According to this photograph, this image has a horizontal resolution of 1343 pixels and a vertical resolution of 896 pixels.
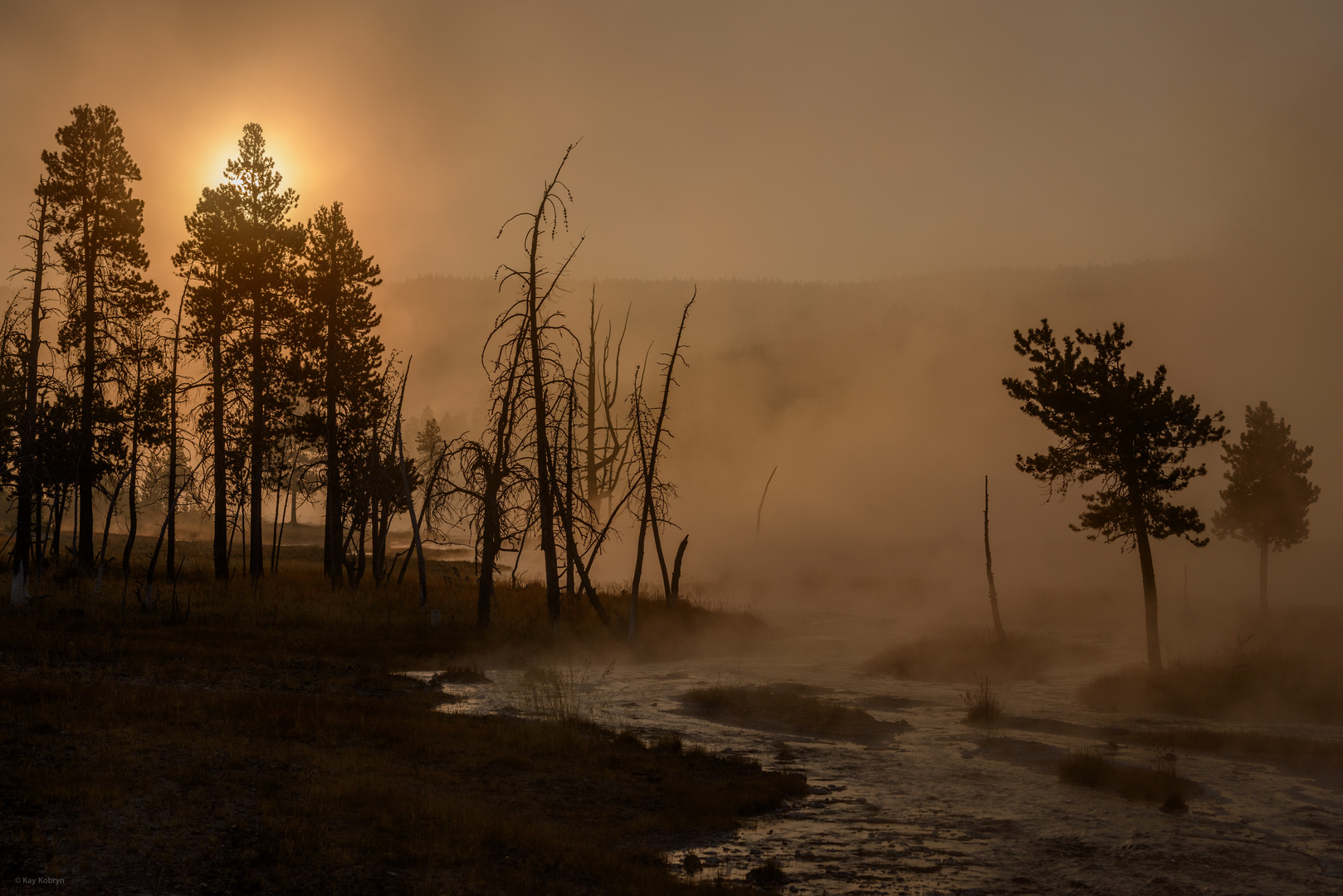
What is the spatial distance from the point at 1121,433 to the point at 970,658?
10.4 meters

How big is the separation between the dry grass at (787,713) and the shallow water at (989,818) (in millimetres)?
611

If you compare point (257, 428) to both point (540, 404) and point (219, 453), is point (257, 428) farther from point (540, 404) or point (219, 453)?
point (540, 404)

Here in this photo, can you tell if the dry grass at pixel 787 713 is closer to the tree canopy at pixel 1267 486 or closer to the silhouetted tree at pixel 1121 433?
the silhouetted tree at pixel 1121 433

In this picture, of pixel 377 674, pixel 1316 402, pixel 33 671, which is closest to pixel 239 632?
pixel 377 674

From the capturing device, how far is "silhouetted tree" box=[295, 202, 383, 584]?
37156 millimetres

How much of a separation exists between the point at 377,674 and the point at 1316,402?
178 m

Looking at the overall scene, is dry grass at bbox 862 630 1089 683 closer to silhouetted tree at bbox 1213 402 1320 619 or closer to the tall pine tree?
silhouetted tree at bbox 1213 402 1320 619

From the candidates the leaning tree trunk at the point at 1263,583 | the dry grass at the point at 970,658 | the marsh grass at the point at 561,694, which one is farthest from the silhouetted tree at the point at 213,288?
the leaning tree trunk at the point at 1263,583

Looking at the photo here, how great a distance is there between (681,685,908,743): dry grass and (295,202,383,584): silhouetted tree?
65.5ft

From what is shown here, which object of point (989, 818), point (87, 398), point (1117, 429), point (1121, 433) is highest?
point (87, 398)

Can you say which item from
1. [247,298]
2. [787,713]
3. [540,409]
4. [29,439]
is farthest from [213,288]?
[787,713]

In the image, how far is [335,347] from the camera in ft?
122

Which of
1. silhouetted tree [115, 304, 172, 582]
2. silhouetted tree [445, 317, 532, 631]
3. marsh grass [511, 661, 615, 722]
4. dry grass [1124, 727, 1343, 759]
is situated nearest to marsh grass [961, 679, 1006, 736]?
dry grass [1124, 727, 1343, 759]

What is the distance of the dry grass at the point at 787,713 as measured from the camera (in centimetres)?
2014
